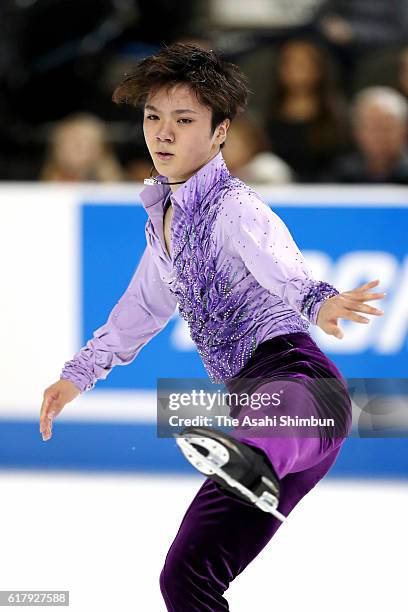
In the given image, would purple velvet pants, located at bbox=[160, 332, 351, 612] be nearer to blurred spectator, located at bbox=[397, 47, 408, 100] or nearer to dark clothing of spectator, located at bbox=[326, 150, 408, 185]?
dark clothing of spectator, located at bbox=[326, 150, 408, 185]

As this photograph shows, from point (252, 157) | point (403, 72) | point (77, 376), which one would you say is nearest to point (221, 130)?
point (77, 376)

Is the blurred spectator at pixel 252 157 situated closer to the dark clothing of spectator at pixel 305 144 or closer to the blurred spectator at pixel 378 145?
the dark clothing of spectator at pixel 305 144

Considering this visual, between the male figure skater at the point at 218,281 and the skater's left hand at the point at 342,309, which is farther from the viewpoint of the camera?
the male figure skater at the point at 218,281

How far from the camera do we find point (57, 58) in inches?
210

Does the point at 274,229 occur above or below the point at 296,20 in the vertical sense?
below

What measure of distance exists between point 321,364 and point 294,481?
0.87 feet

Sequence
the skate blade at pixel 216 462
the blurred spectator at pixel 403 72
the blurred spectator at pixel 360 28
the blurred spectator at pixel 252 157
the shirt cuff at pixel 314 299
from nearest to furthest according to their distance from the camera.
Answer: the skate blade at pixel 216 462, the shirt cuff at pixel 314 299, the blurred spectator at pixel 252 157, the blurred spectator at pixel 403 72, the blurred spectator at pixel 360 28

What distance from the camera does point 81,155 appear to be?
16.0 feet

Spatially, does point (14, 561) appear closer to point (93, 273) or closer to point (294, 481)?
point (294, 481)

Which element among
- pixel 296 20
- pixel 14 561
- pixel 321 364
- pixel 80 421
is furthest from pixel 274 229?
pixel 296 20

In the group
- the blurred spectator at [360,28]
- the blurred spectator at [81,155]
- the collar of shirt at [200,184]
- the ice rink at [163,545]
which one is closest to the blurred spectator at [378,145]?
the blurred spectator at [360,28]

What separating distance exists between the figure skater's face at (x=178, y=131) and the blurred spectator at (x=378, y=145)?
2068 mm

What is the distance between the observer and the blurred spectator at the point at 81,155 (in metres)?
4.76

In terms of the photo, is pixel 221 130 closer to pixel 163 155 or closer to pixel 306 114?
pixel 163 155
